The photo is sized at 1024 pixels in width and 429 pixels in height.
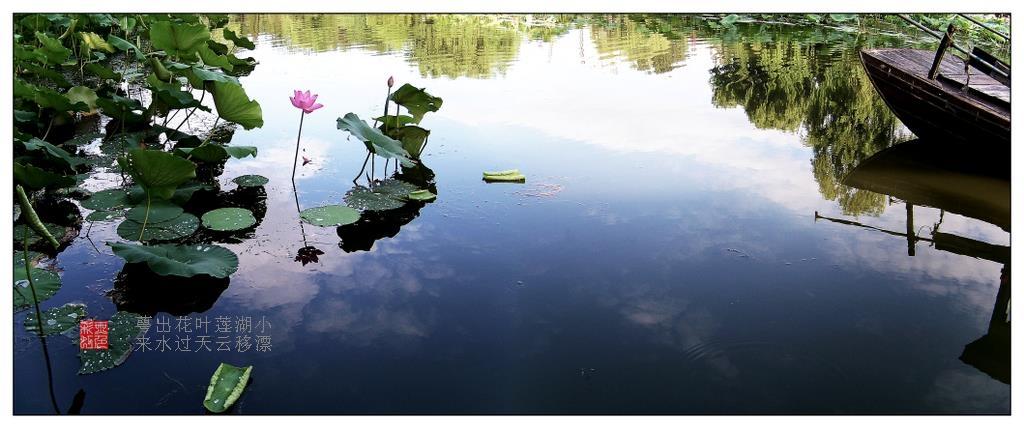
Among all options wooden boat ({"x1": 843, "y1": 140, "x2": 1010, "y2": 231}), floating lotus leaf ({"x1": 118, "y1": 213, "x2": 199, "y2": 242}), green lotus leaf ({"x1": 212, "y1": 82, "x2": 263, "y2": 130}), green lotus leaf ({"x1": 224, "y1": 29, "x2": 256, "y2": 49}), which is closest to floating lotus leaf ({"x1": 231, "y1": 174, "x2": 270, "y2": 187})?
green lotus leaf ({"x1": 212, "y1": 82, "x2": 263, "y2": 130})

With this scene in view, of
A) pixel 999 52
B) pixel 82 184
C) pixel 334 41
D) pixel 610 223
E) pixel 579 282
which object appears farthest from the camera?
pixel 334 41

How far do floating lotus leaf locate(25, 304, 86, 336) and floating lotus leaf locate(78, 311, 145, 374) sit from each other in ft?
0.41

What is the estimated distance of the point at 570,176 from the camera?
13.2ft

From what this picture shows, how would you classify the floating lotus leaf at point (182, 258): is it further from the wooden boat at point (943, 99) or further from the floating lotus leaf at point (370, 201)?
the wooden boat at point (943, 99)

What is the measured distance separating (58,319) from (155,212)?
0.74 meters

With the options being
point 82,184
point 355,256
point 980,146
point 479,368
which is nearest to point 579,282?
point 479,368

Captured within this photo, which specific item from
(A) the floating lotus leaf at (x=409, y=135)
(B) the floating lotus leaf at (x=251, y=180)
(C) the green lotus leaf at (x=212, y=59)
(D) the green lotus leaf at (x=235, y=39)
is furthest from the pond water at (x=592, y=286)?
(D) the green lotus leaf at (x=235, y=39)

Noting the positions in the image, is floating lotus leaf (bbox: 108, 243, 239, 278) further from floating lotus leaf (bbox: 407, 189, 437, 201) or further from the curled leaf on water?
the curled leaf on water

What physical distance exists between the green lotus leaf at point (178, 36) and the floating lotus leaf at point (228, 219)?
3.97ft

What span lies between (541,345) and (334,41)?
8053mm

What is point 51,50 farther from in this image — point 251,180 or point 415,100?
point 415,100

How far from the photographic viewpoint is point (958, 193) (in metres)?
3.78

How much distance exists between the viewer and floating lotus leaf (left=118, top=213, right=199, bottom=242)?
2.86 metres

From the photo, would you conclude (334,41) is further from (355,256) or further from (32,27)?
(355,256)
